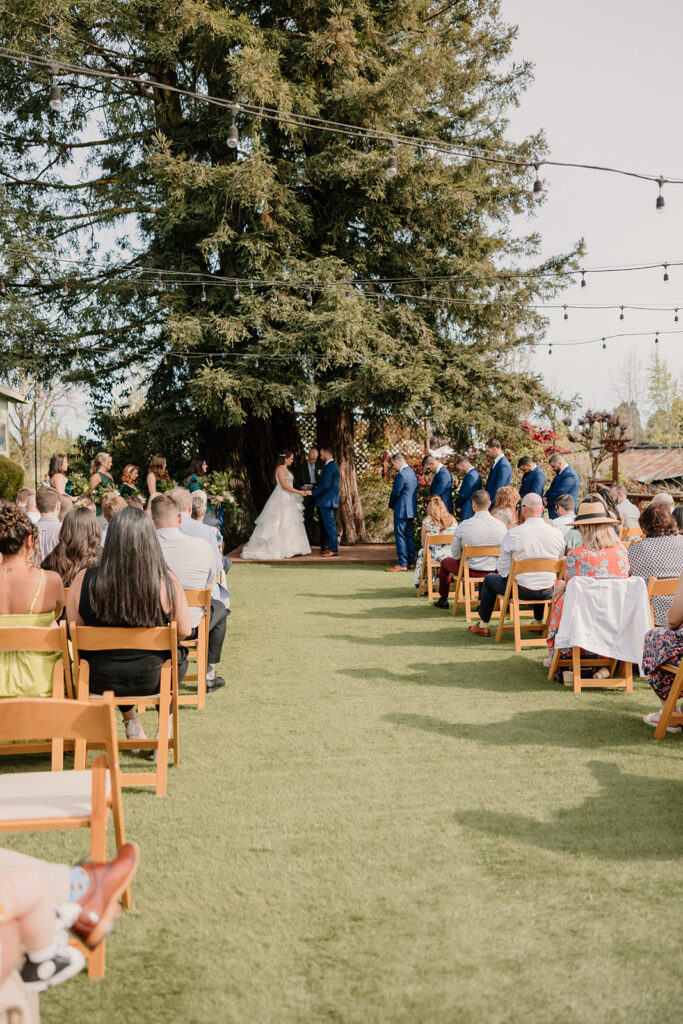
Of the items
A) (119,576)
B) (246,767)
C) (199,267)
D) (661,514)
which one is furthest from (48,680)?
(199,267)

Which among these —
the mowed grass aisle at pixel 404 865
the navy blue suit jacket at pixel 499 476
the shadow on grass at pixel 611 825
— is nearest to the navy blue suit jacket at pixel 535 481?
the navy blue suit jacket at pixel 499 476

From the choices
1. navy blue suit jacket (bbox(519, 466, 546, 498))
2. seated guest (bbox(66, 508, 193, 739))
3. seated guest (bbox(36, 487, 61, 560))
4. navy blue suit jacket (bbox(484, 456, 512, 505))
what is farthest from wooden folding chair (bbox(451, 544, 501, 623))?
seated guest (bbox(66, 508, 193, 739))

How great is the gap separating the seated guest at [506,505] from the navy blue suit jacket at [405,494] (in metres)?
3.93

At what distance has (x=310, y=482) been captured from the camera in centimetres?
1853

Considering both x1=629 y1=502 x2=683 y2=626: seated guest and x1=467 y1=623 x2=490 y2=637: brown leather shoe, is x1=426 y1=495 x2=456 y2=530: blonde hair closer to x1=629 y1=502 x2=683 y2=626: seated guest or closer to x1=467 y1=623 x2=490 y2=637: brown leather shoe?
x1=467 y1=623 x2=490 y2=637: brown leather shoe

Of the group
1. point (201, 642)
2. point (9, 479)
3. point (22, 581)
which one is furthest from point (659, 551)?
point (9, 479)

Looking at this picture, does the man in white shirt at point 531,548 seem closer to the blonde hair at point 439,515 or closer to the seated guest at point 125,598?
the blonde hair at point 439,515

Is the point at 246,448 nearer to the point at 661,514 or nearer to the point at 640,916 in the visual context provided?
the point at 661,514

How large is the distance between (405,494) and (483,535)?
4.94 meters

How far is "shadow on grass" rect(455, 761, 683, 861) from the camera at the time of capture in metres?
3.82

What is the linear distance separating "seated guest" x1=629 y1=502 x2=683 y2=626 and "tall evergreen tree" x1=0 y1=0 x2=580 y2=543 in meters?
9.92

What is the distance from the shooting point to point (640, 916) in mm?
3221

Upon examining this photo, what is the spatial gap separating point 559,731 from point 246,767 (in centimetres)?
199

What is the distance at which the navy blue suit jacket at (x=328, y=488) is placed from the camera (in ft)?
53.9
